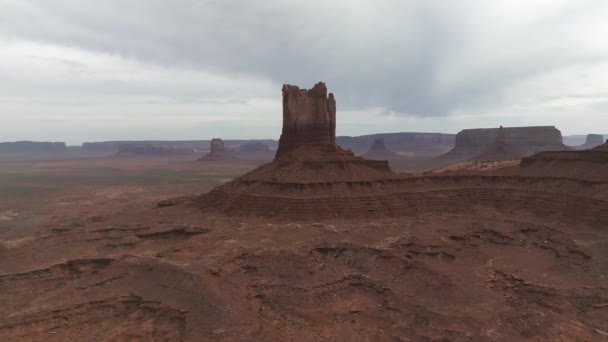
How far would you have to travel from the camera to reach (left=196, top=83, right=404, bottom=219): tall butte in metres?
42.3

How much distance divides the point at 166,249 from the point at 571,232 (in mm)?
37731

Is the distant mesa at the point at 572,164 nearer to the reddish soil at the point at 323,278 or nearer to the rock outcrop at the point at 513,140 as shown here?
the reddish soil at the point at 323,278

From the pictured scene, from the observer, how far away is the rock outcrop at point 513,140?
158m

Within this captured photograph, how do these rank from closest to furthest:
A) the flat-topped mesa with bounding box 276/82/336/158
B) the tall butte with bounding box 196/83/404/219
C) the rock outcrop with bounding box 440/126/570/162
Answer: the tall butte with bounding box 196/83/404/219, the flat-topped mesa with bounding box 276/82/336/158, the rock outcrop with bounding box 440/126/570/162

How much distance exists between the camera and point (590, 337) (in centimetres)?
1862

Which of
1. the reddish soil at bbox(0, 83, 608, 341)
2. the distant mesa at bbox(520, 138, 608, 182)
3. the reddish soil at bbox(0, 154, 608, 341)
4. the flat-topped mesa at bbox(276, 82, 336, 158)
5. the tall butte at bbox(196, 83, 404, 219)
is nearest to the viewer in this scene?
the reddish soil at bbox(0, 154, 608, 341)

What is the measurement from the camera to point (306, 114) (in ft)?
179

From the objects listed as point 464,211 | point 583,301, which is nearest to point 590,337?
point 583,301

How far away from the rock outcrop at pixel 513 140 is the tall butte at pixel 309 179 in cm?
12072

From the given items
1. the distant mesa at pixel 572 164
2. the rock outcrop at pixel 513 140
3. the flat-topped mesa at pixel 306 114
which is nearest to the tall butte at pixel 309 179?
the flat-topped mesa at pixel 306 114

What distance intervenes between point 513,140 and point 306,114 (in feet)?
475

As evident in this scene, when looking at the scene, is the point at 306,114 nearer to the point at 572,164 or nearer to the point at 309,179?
the point at 309,179

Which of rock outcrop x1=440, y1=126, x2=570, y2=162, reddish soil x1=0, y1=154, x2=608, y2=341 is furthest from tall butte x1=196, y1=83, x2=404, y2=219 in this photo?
A: rock outcrop x1=440, y1=126, x2=570, y2=162

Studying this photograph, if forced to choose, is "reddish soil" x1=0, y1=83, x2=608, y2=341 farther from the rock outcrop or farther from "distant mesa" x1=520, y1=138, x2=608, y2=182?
the rock outcrop
